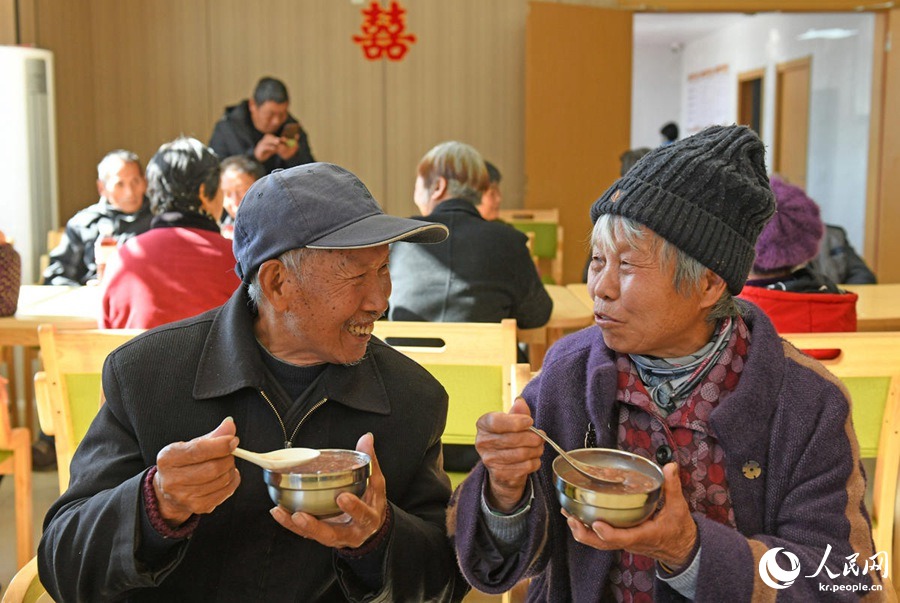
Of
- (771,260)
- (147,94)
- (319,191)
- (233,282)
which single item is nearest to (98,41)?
(147,94)

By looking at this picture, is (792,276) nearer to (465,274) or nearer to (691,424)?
(465,274)

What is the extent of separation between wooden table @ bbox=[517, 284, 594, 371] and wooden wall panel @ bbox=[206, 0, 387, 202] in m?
3.93

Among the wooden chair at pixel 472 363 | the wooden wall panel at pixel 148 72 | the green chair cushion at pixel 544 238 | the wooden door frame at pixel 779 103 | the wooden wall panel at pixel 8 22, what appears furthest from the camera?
the wooden door frame at pixel 779 103

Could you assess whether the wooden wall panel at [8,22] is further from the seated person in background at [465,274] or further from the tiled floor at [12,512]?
the seated person in background at [465,274]

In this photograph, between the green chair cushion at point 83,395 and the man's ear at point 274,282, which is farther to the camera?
the green chair cushion at point 83,395

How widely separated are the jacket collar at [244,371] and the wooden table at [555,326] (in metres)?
1.81

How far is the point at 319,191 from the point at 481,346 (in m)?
0.75

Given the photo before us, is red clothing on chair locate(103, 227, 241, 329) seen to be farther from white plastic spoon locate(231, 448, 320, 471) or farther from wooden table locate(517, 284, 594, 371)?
white plastic spoon locate(231, 448, 320, 471)

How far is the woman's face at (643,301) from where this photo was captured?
1384 mm

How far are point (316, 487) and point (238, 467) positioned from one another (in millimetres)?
288

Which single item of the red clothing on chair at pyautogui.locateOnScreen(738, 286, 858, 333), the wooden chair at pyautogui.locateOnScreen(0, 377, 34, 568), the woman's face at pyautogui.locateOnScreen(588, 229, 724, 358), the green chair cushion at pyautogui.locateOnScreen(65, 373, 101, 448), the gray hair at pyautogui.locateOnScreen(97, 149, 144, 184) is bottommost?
the wooden chair at pyautogui.locateOnScreen(0, 377, 34, 568)

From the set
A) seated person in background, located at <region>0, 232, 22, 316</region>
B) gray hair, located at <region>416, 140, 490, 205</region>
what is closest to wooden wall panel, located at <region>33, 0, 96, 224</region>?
seated person in background, located at <region>0, 232, 22, 316</region>
